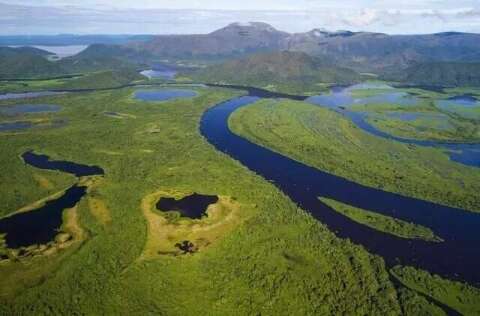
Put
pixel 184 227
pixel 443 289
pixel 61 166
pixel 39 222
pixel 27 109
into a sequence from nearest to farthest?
1. pixel 443 289
2. pixel 184 227
3. pixel 39 222
4. pixel 61 166
5. pixel 27 109

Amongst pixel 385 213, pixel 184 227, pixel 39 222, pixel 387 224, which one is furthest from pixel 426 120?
pixel 39 222

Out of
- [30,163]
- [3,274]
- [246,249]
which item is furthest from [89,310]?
[30,163]

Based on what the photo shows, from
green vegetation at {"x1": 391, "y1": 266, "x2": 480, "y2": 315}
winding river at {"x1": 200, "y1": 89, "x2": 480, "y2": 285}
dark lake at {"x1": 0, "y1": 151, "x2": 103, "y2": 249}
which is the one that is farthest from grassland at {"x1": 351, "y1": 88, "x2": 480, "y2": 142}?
dark lake at {"x1": 0, "y1": 151, "x2": 103, "y2": 249}

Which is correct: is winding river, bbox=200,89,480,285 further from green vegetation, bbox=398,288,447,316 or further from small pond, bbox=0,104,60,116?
small pond, bbox=0,104,60,116

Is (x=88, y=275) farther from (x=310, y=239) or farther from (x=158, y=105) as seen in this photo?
(x=158, y=105)

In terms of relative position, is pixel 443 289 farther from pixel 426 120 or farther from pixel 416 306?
pixel 426 120
